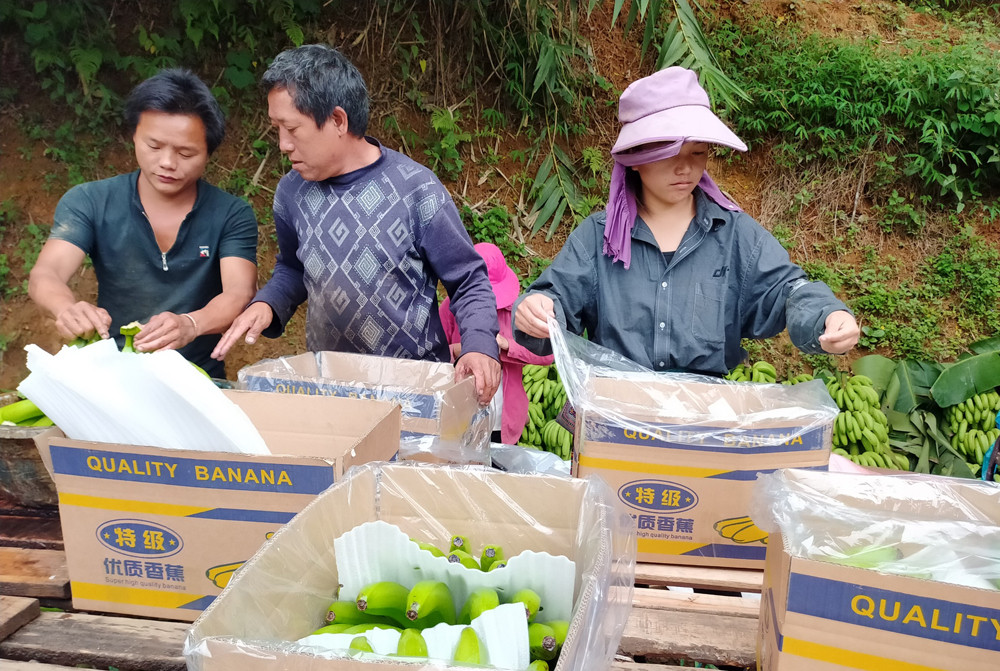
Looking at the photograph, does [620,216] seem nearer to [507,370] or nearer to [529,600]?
[507,370]

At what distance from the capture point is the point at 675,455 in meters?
1.50

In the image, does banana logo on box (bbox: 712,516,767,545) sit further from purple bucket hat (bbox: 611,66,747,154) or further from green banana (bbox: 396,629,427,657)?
purple bucket hat (bbox: 611,66,747,154)

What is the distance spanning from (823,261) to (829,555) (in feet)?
17.7

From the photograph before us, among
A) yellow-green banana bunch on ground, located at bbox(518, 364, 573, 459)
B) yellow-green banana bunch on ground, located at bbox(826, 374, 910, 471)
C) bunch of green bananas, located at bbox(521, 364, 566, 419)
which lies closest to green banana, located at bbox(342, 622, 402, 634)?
yellow-green banana bunch on ground, located at bbox(518, 364, 573, 459)

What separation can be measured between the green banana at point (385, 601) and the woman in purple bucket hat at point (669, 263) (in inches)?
40.8

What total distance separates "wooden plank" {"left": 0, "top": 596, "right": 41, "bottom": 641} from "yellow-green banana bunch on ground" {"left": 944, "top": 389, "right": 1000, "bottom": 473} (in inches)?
158

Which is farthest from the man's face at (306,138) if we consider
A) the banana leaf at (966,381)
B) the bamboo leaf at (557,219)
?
the bamboo leaf at (557,219)

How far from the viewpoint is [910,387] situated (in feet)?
12.9

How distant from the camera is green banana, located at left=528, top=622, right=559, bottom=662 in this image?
0.85 m

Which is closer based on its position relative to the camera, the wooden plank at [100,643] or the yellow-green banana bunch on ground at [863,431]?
the wooden plank at [100,643]

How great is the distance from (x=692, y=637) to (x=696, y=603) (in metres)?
0.13

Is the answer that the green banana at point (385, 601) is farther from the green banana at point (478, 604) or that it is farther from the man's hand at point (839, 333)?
the man's hand at point (839, 333)

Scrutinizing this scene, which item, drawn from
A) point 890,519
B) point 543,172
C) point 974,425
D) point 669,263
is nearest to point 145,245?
point 669,263

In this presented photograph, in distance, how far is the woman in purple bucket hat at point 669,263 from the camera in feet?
6.57
